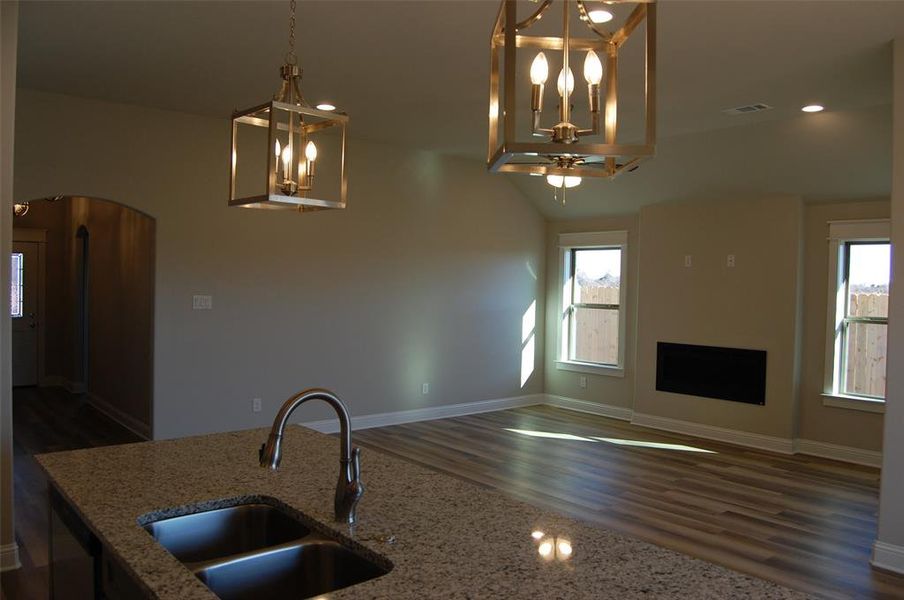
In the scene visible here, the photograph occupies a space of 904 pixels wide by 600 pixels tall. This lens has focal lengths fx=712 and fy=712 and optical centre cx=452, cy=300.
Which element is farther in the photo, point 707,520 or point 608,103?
point 707,520

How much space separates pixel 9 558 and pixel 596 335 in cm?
620

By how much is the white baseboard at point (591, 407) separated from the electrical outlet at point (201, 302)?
4.35 m

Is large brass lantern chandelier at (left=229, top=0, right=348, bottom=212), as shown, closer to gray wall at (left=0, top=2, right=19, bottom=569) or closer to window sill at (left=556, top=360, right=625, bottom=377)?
gray wall at (left=0, top=2, right=19, bottom=569)

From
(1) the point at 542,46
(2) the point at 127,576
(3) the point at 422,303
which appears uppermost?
(1) the point at 542,46

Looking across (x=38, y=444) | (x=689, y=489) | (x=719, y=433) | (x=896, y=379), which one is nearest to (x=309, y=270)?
(x=38, y=444)

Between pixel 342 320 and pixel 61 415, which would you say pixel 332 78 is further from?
pixel 61 415

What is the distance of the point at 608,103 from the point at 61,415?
7664mm

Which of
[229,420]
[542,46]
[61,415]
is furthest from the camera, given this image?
[61,415]

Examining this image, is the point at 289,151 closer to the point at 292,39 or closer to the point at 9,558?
the point at 292,39

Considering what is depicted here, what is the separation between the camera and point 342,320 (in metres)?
6.93

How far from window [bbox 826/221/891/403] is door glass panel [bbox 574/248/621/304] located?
7.72ft

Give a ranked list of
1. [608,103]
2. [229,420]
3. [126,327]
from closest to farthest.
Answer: [608,103] < [229,420] < [126,327]

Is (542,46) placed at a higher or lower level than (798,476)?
higher

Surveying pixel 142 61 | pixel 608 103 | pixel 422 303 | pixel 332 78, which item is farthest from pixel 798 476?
pixel 142 61
